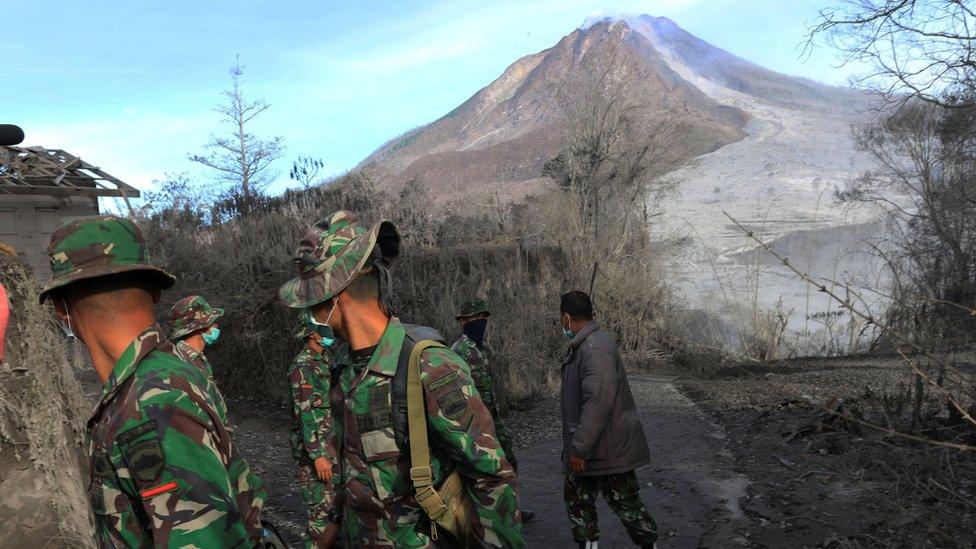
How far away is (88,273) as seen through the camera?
6.18 feet

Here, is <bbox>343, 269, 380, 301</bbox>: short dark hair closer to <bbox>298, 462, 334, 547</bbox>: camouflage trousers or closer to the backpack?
the backpack

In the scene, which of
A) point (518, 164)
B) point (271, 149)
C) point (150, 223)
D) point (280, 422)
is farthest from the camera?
point (518, 164)

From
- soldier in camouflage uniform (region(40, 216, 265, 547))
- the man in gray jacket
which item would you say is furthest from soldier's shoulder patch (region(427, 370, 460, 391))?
the man in gray jacket

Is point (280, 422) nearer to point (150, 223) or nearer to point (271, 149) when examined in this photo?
point (150, 223)

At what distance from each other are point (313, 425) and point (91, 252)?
313 centimetres

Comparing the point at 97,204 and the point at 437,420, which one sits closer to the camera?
the point at 437,420

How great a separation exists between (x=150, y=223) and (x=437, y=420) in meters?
12.3

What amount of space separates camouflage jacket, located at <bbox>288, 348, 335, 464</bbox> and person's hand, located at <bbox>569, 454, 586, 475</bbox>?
5.56 feet

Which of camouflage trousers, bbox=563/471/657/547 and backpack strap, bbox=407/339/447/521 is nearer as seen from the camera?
backpack strap, bbox=407/339/447/521

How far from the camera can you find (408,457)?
7.30 feet

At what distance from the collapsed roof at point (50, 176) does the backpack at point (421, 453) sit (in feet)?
38.1

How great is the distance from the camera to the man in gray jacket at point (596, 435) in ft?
14.7

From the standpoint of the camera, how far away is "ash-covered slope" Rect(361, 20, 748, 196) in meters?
22.2

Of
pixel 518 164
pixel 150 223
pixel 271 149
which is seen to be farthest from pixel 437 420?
pixel 518 164
